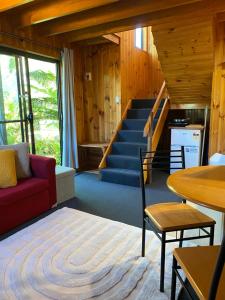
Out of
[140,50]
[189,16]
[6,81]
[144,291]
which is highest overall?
[140,50]

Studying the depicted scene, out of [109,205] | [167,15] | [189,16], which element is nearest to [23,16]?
[167,15]

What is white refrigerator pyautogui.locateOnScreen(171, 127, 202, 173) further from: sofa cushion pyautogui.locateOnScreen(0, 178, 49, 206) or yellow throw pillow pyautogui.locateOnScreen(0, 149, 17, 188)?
yellow throw pillow pyautogui.locateOnScreen(0, 149, 17, 188)

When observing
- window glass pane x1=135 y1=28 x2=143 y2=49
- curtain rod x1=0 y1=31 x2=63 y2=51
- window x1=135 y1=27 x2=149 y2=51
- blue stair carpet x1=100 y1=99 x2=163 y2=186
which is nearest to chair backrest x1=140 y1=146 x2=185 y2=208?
blue stair carpet x1=100 y1=99 x2=163 y2=186

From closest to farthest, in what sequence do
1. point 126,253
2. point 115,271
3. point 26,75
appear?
point 115,271 < point 126,253 < point 26,75

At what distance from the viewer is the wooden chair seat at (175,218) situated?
5.00 ft

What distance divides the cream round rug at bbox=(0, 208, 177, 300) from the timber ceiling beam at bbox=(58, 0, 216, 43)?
289cm

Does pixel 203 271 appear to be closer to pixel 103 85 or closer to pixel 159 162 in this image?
pixel 159 162

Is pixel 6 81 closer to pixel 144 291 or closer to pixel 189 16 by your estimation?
pixel 189 16

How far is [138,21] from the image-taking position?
3535 millimetres

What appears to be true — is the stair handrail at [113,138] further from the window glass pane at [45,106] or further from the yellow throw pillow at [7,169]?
the yellow throw pillow at [7,169]

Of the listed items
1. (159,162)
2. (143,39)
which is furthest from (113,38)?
(159,162)

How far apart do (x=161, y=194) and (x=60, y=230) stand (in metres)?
1.66

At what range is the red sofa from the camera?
2410 millimetres

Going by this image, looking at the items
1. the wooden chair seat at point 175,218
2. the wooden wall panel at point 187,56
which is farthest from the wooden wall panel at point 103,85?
the wooden chair seat at point 175,218
